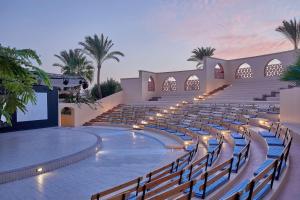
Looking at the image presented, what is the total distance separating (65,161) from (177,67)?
81.5 feet

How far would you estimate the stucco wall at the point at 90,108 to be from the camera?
21719 millimetres

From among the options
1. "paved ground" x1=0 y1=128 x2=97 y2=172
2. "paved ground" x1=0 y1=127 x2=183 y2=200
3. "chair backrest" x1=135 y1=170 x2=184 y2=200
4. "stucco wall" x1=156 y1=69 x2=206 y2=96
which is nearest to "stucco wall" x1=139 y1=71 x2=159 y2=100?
"stucco wall" x1=156 y1=69 x2=206 y2=96

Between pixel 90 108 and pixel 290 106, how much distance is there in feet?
53.2

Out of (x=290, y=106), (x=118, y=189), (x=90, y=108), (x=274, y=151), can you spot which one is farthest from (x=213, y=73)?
(x=118, y=189)

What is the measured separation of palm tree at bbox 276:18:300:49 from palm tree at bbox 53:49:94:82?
18.2 meters

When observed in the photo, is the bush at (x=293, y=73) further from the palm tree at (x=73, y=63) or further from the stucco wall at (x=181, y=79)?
the palm tree at (x=73, y=63)

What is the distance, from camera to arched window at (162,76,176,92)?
2475 centimetres

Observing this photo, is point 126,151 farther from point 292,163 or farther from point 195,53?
point 195,53

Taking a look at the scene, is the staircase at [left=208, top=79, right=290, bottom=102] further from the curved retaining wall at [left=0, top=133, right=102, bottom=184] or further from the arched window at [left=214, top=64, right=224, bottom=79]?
the curved retaining wall at [left=0, top=133, right=102, bottom=184]

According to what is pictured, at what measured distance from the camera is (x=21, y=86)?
5.91 feet

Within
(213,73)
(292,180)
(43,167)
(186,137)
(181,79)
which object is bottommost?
(43,167)

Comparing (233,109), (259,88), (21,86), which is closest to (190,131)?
(233,109)

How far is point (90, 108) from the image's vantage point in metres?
22.8

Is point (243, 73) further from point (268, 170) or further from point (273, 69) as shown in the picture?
point (268, 170)
